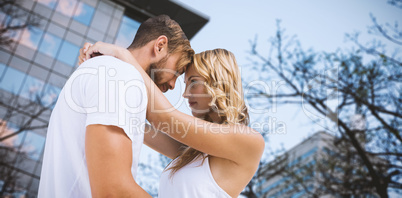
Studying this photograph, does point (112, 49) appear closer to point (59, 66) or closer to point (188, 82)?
point (188, 82)

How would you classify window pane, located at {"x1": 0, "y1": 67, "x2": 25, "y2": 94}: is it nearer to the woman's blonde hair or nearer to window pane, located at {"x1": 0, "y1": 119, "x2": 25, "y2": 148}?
window pane, located at {"x1": 0, "y1": 119, "x2": 25, "y2": 148}

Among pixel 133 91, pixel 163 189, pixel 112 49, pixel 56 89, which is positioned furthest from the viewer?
pixel 56 89

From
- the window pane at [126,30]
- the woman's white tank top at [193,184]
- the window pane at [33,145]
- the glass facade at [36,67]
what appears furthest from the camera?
the window pane at [126,30]

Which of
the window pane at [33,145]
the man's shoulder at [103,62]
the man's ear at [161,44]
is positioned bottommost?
the window pane at [33,145]

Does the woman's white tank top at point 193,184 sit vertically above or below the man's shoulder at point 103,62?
below

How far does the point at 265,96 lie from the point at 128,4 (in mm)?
19510

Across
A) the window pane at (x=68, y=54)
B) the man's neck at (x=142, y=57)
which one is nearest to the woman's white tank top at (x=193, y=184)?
the man's neck at (x=142, y=57)

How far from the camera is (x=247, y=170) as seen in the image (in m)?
2.50

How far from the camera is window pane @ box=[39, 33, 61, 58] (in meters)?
24.0

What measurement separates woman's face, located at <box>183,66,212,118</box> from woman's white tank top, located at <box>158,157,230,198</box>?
Result: 58cm

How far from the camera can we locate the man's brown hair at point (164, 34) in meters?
2.56

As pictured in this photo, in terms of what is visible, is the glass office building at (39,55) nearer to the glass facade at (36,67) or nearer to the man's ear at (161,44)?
the glass facade at (36,67)

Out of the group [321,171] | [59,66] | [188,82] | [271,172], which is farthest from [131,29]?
[188,82]

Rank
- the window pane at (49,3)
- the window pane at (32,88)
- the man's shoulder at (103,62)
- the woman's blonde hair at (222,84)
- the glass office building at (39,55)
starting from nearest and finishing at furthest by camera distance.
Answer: the man's shoulder at (103,62) < the woman's blonde hair at (222,84) < the glass office building at (39,55) < the window pane at (32,88) < the window pane at (49,3)
